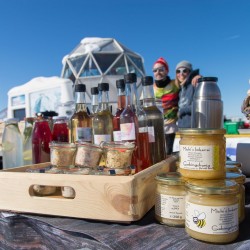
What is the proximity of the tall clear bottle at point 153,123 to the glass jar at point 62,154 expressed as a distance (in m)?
0.25

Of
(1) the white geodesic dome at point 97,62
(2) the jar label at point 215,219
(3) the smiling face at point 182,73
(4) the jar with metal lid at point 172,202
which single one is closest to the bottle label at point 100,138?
(4) the jar with metal lid at point 172,202

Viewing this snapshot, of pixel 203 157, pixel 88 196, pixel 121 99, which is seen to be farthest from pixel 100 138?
pixel 203 157

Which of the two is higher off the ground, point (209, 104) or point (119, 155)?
point (209, 104)

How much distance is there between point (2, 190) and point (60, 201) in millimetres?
168

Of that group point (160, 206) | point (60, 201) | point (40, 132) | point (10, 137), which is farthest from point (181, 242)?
point (10, 137)

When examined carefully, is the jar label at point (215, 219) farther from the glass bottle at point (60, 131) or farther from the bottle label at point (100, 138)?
the glass bottle at point (60, 131)

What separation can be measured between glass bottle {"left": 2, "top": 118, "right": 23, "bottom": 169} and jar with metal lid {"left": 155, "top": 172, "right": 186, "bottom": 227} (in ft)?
2.16

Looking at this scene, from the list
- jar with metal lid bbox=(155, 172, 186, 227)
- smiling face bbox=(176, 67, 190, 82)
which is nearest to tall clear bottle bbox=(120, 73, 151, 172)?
jar with metal lid bbox=(155, 172, 186, 227)

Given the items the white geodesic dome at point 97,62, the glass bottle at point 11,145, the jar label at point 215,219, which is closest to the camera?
the jar label at point 215,219

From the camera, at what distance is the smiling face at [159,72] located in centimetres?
244

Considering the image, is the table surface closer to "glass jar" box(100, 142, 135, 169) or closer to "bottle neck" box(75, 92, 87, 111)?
"glass jar" box(100, 142, 135, 169)

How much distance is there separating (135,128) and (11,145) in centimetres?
51

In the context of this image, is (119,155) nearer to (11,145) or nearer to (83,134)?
(83,134)

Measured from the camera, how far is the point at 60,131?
965 millimetres
